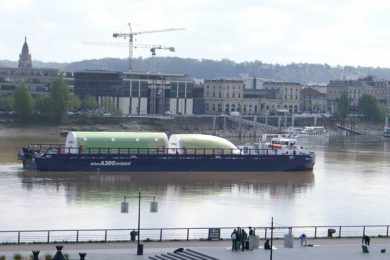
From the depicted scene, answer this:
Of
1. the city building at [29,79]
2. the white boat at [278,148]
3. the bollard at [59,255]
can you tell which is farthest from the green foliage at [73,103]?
the bollard at [59,255]

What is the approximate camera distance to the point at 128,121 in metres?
122

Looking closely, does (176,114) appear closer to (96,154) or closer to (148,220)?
(96,154)

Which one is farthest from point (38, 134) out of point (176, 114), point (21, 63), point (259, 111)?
point (21, 63)

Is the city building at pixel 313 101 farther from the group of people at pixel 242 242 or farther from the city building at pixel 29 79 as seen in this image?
the group of people at pixel 242 242

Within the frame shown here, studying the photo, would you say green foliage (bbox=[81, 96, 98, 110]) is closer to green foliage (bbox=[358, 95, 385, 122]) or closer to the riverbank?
the riverbank

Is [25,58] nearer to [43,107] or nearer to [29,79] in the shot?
[29,79]

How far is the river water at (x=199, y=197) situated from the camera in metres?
42.9

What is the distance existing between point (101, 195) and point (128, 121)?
6986 cm

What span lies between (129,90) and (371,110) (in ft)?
114

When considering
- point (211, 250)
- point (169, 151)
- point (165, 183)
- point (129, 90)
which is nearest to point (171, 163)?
point (169, 151)

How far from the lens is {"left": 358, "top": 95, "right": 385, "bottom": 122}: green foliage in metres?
149

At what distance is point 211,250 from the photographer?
102ft

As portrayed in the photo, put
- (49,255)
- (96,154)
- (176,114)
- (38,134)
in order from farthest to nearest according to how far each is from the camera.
→ (176,114) < (38,134) < (96,154) < (49,255)

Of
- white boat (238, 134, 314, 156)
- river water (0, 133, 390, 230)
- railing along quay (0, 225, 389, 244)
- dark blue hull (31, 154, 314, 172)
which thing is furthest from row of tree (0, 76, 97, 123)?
railing along quay (0, 225, 389, 244)
